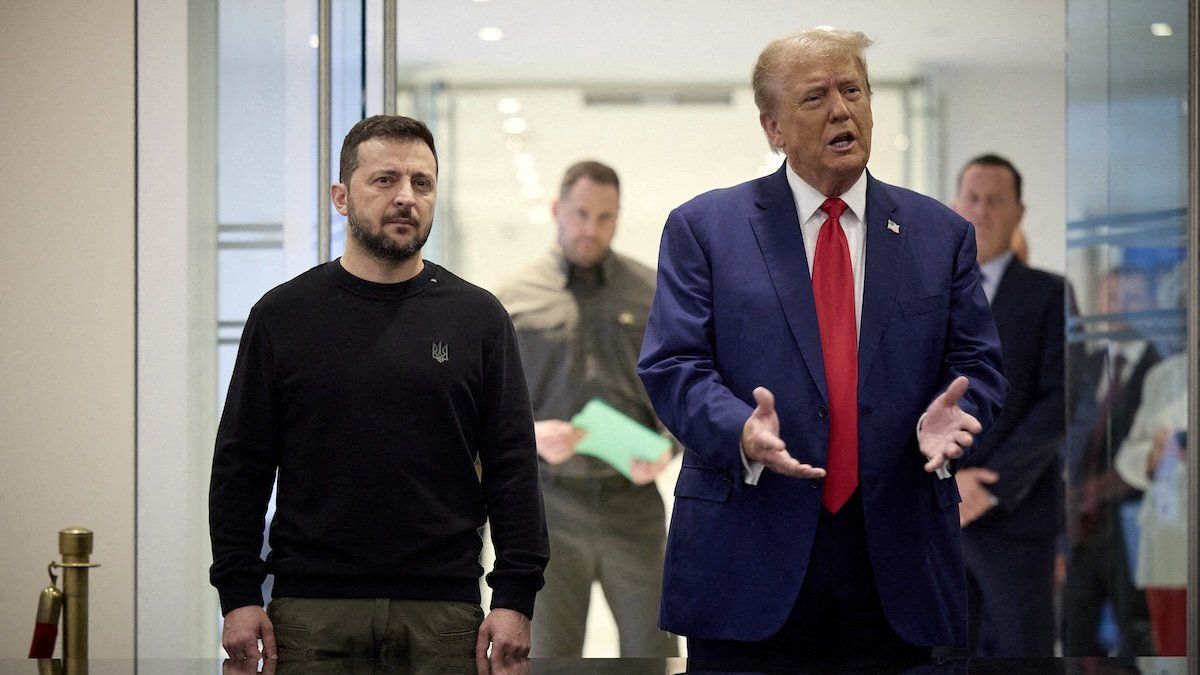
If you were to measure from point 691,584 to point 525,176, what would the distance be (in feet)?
7.91

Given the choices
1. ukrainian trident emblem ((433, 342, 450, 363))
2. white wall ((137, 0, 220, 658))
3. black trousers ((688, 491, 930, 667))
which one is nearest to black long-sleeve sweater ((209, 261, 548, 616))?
ukrainian trident emblem ((433, 342, 450, 363))

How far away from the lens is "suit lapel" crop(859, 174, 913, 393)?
2.31 metres

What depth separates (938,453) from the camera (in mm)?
2150

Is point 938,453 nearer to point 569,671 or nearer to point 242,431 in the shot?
point 569,671

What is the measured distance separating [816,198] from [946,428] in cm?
50

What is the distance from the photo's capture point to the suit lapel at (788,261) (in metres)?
2.29

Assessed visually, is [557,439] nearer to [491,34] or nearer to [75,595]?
[491,34]

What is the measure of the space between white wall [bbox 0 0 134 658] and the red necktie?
2.59 metres

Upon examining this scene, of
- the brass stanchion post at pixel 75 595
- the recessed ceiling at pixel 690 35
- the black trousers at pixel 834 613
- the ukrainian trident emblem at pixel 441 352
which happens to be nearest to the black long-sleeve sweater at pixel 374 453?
the ukrainian trident emblem at pixel 441 352

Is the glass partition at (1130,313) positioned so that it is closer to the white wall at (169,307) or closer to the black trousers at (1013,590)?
the black trousers at (1013,590)

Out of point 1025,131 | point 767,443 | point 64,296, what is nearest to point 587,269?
point 1025,131

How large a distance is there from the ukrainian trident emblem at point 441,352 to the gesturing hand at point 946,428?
0.92m

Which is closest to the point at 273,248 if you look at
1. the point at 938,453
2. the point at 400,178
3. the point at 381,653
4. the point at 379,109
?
the point at 379,109

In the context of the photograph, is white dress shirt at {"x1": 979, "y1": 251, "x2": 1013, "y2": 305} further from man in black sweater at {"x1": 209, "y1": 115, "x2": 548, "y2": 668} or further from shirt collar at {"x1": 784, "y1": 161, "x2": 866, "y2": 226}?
man in black sweater at {"x1": 209, "y1": 115, "x2": 548, "y2": 668}
